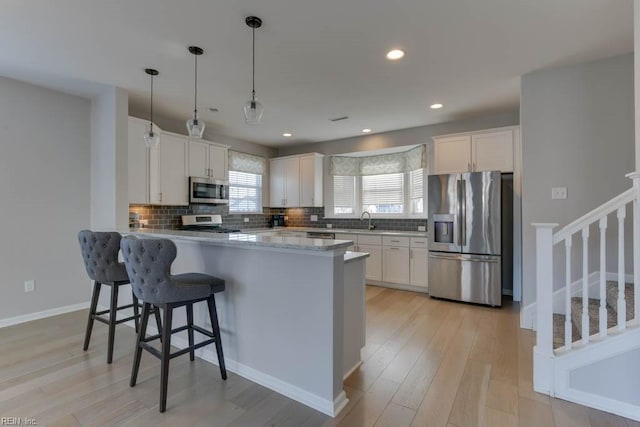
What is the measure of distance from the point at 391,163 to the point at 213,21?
4035 millimetres

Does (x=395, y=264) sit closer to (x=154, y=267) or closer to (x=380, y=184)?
(x=380, y=184)

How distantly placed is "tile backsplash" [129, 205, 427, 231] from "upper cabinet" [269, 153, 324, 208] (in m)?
0.39

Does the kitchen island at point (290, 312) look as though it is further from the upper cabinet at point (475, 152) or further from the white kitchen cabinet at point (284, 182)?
the white kitchen cabinet at point (284, 182)

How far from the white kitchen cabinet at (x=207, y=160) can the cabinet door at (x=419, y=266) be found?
3.28m

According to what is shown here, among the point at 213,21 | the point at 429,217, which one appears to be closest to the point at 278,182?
the point at 429,217

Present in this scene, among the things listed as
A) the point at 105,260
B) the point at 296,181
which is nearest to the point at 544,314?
the point at 105,260

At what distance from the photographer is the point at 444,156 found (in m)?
4.44

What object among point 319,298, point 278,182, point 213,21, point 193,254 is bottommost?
point 319,298

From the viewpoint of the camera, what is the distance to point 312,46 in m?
2.57

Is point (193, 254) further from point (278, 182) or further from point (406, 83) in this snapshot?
point (278, 182)

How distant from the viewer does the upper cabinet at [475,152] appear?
405cm

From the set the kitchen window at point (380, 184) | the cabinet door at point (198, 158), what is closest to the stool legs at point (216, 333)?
the cabinet door at point (198, 158)

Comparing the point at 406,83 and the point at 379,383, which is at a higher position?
the point at 406,83

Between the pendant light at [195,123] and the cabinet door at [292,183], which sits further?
the cabinet door at [292,183]
